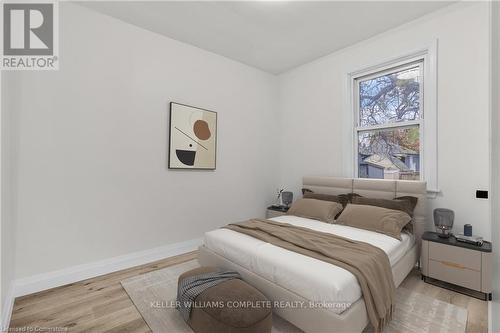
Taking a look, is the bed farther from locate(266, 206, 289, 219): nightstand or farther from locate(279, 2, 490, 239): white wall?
locate(266, 206, 289, 219): nightstand

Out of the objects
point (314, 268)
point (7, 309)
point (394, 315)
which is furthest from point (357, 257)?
point (7, 309)

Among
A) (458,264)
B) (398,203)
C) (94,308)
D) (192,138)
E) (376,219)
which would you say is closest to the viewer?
(94,308)

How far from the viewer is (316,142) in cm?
402

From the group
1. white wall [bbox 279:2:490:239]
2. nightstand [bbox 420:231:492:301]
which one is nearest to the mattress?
nightstand [bbox 420:231:492:301]

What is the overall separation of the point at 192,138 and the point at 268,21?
1762 mm

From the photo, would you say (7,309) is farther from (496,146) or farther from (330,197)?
(330,197)

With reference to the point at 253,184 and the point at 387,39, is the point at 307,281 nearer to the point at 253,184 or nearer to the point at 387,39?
the point at 253,184

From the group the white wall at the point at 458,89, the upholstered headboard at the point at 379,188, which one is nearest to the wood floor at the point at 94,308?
the upholstered headboard at the point at 379,188

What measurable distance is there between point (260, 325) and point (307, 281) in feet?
1.35

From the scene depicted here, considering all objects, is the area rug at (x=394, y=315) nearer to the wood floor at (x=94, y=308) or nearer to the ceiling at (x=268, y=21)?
the wood floor at (x=94, y=308)

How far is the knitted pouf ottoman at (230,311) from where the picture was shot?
157cm

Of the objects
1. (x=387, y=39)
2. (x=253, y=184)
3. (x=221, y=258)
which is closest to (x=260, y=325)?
(x=221, y=258)

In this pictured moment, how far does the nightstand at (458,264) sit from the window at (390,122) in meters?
0.87

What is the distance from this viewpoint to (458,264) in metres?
2.35
